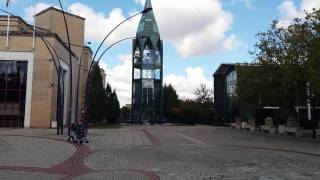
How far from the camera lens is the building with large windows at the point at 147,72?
9506 cm

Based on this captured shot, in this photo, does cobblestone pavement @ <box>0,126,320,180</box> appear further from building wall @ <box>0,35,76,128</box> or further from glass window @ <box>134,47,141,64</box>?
glass window @ <box>134,47,141,64</box>

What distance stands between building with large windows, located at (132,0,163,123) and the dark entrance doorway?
36308mm

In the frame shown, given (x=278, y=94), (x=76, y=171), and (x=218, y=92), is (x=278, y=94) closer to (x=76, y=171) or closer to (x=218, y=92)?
(x=76, y=171)

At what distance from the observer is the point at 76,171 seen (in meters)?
14.9

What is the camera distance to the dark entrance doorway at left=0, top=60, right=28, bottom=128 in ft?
195

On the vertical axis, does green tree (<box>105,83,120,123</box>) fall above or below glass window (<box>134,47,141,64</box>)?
below

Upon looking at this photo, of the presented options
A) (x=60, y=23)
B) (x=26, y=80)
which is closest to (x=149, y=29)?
(x=60, y=23)

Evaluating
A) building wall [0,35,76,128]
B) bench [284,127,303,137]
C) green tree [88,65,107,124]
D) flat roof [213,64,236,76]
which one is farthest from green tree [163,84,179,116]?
bench [284,127,303,137]

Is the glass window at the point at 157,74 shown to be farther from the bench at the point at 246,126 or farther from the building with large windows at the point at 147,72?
the bench at the point at 246,126

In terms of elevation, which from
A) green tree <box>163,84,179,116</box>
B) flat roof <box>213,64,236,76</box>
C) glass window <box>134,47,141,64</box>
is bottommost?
green tree <box>163,84,179,116</box>

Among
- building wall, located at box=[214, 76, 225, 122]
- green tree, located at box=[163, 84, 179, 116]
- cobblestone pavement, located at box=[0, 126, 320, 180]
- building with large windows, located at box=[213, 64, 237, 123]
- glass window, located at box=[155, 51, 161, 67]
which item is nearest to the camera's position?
cobblestone pavement, located at box=[0, 126, 320, 180]

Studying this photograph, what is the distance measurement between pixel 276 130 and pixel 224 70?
4477 cm

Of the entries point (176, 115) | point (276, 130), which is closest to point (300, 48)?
point (276, 130)

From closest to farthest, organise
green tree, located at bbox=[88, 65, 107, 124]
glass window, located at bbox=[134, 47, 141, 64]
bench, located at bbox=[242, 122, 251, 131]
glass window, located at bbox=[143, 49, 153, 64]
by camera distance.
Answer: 1. bench, located at bbox=[242, 122, 251, 131]
2. green tree, located at bbox=[88, 65, 107, 124]
3. glass window, located at bbox=[134, 47, 141, 64]
4. glass window, located at bbox=[143, 49, 153, 64]
